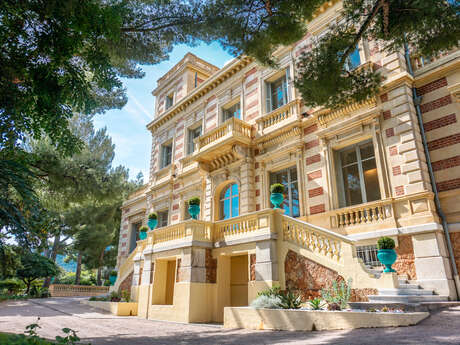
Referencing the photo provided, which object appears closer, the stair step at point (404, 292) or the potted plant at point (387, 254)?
the stair step at point (404, 292)

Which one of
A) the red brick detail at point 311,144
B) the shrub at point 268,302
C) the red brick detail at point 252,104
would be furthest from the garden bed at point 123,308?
the red brick detail at point 252,104

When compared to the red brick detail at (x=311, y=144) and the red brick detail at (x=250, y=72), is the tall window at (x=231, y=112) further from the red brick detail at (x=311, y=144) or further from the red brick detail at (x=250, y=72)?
the red brick detail at (x=311, y=144)

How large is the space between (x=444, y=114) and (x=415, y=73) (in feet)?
5.62

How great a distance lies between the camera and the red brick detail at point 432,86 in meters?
9.64

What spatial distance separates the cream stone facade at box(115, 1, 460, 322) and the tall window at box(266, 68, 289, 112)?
2.2 inches

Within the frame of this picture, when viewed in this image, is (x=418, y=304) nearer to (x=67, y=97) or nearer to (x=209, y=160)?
(x=67, y=97)

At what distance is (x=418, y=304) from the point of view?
248 inches

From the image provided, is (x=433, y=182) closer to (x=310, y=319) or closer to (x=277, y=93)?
(x=310, y=319)

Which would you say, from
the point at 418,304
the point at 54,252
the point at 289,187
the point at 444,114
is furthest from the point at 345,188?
the point at 54,252

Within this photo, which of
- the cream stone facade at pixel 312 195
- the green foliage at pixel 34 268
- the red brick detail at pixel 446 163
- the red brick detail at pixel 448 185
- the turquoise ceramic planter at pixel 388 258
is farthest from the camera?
the green foliage at pixel 34 268

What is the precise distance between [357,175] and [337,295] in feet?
16.3

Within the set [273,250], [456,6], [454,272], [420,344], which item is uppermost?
[456,6]

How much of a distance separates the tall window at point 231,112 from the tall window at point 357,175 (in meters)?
6.34

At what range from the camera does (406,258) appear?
28.4 ft
